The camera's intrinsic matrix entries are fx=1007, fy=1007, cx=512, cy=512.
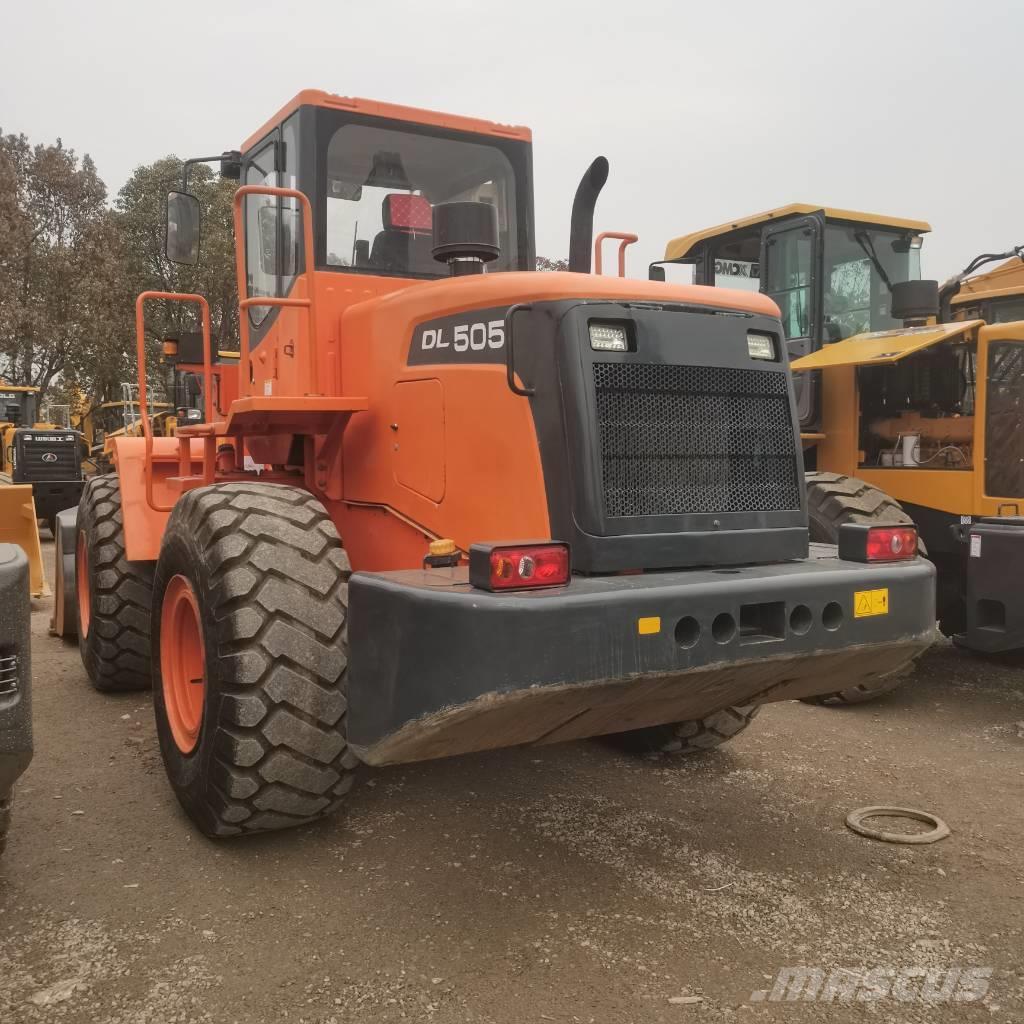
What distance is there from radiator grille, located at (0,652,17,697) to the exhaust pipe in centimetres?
264

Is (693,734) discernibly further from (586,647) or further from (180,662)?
(180,662)

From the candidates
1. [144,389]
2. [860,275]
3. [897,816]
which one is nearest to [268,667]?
[144,389]

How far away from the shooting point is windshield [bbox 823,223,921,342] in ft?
22.7

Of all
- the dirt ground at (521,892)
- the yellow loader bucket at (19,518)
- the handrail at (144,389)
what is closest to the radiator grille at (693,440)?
the dirt ground at (521,892)

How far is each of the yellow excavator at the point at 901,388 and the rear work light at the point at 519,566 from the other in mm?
2932

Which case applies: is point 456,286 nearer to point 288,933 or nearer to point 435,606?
point 435,606

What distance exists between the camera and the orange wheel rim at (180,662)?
400 centimetres

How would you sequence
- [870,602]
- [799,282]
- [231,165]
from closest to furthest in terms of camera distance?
1. [870,602]
2. [231,165]
3. [799,282]

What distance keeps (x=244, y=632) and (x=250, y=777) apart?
19.2 inches

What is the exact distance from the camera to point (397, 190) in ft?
14.7

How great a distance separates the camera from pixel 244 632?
331 cm

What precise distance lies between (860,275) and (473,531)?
15.4ft

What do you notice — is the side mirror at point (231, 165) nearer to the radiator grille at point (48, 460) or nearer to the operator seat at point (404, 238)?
the operator seat at point (404, 238)

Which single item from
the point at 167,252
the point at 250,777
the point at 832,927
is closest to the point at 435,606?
the point at 250,777
